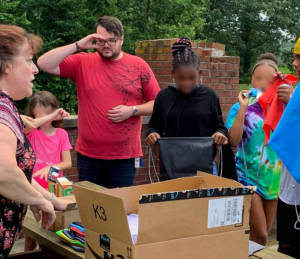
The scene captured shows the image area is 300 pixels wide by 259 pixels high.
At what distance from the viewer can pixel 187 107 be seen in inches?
124

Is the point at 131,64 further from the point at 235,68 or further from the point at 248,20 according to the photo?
the point at 248,20

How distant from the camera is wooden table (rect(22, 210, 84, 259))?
2.13 meters

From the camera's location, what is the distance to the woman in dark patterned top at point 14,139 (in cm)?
177

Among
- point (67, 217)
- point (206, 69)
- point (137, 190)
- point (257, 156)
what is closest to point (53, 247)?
point (67, 217)

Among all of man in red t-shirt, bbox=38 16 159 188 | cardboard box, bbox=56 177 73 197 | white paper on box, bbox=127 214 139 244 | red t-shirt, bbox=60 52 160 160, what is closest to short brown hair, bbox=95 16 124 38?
man in red t-shirt, bbox=38 16 159 188

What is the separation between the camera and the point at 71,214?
236 centimetres

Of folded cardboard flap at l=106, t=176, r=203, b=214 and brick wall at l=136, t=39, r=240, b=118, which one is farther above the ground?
brick wall at l=136, t=39, r=240, b=118

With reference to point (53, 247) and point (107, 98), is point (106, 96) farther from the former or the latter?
point (53, 247)

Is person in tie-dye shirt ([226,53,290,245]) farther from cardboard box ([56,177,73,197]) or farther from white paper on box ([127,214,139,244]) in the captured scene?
white paper on box ([127,214,139,244])

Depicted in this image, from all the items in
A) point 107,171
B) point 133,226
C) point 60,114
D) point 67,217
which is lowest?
point 107,171

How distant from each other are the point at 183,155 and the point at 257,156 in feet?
3.17

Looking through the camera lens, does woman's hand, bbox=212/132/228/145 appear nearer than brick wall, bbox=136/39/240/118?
Yes

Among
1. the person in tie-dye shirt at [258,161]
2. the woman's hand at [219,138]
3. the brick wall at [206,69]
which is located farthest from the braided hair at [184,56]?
the brick wall at [206,69]

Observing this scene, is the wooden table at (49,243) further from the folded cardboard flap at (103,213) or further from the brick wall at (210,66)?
the brick wall at (210,66)
